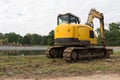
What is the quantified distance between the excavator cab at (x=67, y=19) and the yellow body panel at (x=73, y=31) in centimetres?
51

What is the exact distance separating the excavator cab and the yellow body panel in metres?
0.51

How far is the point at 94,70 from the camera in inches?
567

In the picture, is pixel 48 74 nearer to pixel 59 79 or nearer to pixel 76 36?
pixel 59 79

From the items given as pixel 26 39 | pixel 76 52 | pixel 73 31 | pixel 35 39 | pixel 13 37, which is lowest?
pixel 76 52

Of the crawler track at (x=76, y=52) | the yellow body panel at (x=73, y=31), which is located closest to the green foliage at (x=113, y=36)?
the crawler track at (x=76, y=52)

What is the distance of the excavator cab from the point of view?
18.6 meters

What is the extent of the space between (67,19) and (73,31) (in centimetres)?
105

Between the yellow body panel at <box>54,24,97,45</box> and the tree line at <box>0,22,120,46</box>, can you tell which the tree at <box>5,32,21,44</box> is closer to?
the tree line at <box>0,22,120,46</box>

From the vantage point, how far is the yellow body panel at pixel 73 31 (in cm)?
1815

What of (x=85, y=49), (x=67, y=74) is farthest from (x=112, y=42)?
(x=67, y=74)

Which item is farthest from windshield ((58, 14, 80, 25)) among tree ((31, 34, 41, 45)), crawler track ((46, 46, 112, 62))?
tree ((31, 34, 41, 45))

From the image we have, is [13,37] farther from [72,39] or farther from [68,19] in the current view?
[72,39]

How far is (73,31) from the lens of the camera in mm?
18156

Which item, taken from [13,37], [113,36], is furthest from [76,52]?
[13,37]
